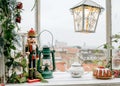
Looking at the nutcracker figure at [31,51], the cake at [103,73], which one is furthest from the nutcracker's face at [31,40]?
the cake at [103,73]

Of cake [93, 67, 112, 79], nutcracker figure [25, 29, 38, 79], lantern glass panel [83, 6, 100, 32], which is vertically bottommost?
cake [93, 67, 112, 79]

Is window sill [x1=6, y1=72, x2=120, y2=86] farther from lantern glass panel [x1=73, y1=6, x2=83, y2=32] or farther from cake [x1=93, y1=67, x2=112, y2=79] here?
lantern glass panel [x1=73, y1=6, x2=83, y2=32]

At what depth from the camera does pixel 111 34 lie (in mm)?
2736

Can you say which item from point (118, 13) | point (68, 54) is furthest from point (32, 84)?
point (118, 13)

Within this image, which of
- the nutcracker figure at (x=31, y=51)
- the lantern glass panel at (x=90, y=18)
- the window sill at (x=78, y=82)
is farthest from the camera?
the lantern glass panel at (x=90, y=18)

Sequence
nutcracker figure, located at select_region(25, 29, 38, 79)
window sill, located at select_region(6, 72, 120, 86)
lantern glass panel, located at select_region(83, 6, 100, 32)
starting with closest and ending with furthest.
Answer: window sill, located at select_region(6, 72, 120, 86), nutcracker figure, located at select_region(25, 29, 38, 79), lantern glass panel, located at select_region(83, 6, 100, 32)

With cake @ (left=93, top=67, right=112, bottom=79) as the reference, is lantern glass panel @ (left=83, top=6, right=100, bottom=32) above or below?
above

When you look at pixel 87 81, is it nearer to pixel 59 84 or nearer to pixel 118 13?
pixel 59 84

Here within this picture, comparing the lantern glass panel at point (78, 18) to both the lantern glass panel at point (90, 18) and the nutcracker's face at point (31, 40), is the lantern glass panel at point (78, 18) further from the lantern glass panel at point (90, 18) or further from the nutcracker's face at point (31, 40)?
the nutcracker's face at point (31, 40)

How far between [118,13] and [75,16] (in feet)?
1.45

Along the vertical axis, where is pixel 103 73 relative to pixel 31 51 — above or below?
below

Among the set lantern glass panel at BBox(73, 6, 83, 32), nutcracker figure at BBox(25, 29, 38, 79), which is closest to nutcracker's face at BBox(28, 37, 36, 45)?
nutcracker figure at BBox(25, 29, 38, 79)

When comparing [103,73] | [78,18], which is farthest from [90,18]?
[103,73]

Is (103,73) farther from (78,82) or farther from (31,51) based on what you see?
(31,51)
